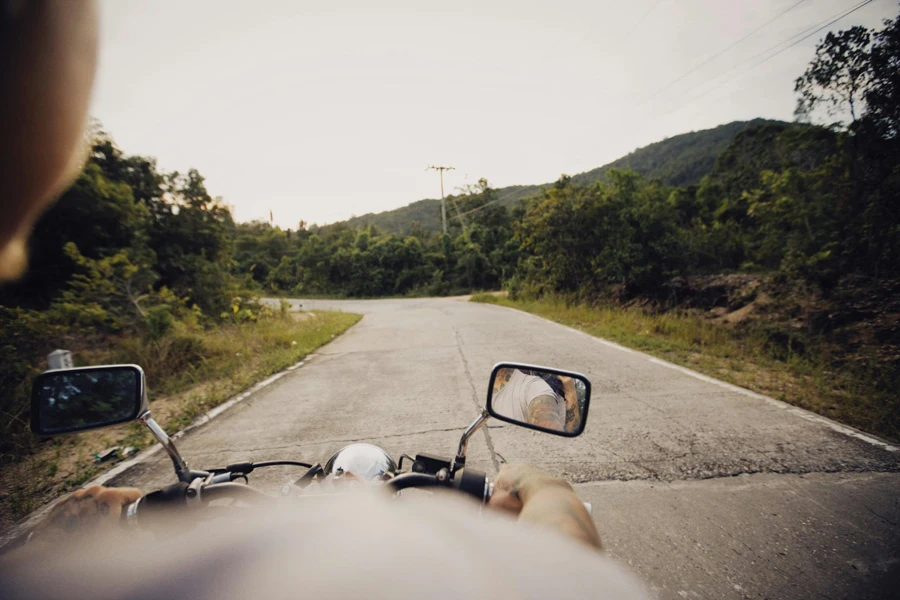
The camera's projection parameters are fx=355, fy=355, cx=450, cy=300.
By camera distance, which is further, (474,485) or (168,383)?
(168,383)

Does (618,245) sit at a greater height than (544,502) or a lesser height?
greater

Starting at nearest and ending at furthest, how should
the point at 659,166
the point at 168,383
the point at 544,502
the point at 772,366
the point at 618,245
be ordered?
the point at 544,502 < the point at 772,366 < the point at 168,383 < the point at 618,245 < the point at 659,166

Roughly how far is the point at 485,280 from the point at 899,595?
33364 millimetres

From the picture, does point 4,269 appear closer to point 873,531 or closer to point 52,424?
point 52,424

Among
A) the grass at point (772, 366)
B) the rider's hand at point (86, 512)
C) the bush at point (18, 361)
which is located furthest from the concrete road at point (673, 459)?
the bush at point (18, 361)

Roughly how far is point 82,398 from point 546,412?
2144 millimetres

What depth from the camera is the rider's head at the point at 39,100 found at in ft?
2.13

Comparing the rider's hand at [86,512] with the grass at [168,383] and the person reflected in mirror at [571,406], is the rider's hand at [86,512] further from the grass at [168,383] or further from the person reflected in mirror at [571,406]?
the grass at [168,383]

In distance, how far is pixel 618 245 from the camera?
13.6m

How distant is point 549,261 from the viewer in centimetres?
1667

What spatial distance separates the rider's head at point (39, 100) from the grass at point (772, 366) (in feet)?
16.9

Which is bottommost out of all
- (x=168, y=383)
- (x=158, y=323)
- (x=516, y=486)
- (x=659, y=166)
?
(x=168, y=383)

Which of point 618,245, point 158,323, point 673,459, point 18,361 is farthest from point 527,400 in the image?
point 618,245

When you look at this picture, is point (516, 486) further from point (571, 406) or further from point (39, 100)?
point (39, 100)
